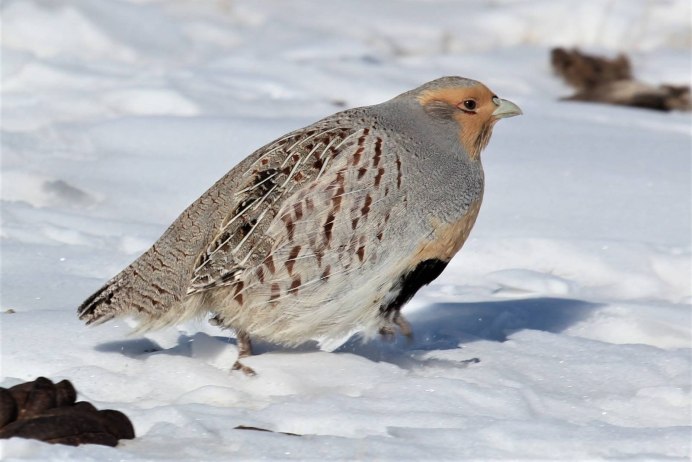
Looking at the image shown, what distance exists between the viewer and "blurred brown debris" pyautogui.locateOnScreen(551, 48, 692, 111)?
25.9 feet

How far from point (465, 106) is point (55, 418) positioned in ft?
5.98

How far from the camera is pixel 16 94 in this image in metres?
7.08

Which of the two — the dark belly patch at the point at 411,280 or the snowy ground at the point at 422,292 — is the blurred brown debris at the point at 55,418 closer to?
the snowy ground at the point at 422,292

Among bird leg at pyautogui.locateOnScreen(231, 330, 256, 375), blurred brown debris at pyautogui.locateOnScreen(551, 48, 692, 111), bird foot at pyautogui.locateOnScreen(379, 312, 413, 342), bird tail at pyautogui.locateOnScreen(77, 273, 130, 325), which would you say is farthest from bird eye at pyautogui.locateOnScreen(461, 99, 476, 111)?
blurred brown debris at pyautogui.locateOnScreen(551, 48, 692, 111)

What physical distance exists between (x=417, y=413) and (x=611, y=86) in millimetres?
5412

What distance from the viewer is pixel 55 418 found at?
2.85m

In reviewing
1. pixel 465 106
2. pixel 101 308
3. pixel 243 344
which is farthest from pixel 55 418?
pixel 465 106

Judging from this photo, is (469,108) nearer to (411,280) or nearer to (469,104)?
(469,104)

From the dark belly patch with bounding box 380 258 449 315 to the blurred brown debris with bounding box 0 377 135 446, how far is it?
106 cm

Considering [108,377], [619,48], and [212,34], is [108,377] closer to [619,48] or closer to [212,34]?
[212,34]

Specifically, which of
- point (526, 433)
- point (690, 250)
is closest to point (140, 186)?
point (690, 250)

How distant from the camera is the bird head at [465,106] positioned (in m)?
3.97

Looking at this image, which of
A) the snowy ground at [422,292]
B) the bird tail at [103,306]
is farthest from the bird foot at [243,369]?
the bird tail at [103,306]

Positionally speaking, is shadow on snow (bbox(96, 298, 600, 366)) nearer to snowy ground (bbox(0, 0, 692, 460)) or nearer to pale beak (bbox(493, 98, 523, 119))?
snowy ground (bbox(0, 0, 692, 460))
